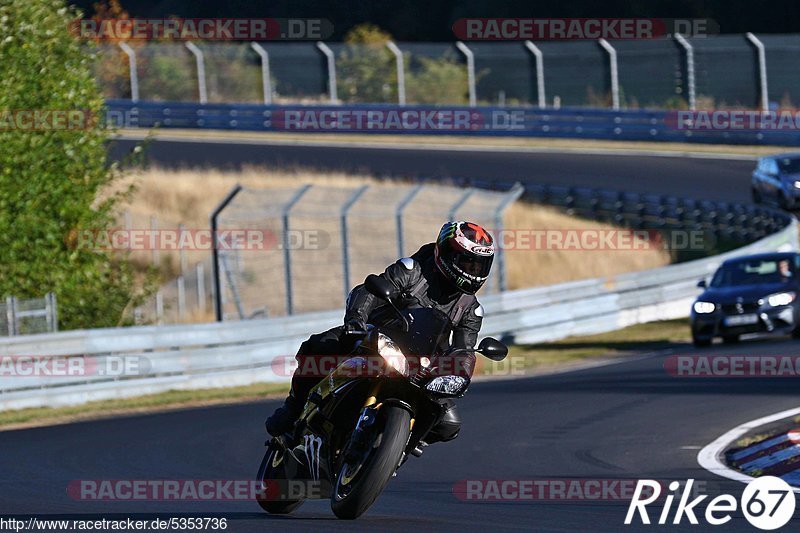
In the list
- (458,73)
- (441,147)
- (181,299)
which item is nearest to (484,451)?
(181,299)

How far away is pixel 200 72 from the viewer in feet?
153

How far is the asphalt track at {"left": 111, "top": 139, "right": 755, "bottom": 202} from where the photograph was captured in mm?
36438

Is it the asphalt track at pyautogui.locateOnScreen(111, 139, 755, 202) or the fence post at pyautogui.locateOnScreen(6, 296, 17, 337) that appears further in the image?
the asphalt track at pyautogui.locateOnScreen(111, 139, 755, 202)

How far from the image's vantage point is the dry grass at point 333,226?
23.7m

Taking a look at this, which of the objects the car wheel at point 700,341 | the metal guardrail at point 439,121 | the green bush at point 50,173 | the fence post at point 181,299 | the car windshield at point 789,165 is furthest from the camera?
the metal guardrail at point 439,121

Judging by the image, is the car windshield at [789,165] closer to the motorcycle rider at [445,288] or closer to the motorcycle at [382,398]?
the motorcycle rider at [445,288]

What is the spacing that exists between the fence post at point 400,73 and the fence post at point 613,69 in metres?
6.25

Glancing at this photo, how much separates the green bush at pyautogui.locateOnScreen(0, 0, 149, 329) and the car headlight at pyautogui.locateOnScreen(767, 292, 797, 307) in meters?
10.3

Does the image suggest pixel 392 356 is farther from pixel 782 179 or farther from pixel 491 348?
pixel 782 179

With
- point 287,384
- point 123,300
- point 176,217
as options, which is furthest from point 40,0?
point 176,217

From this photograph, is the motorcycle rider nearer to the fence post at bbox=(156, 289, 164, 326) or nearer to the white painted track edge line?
the fence post at bbox=(156, 289, 164, 326)
